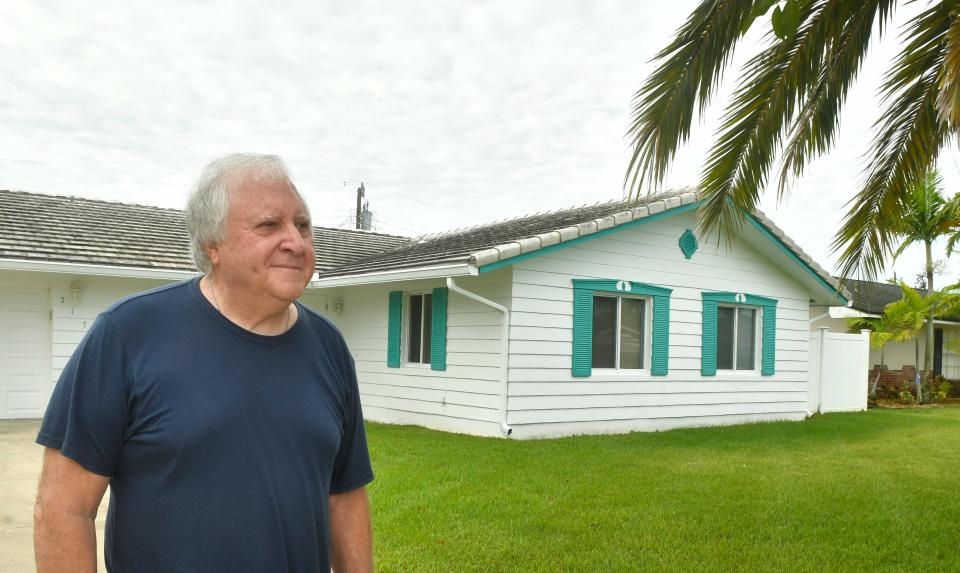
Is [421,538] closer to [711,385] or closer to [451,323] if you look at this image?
[451,323]

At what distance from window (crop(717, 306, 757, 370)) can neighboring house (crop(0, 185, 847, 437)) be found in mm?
34

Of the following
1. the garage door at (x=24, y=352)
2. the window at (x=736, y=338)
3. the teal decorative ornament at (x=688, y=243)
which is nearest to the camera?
the garage door at (x=24, y=352)

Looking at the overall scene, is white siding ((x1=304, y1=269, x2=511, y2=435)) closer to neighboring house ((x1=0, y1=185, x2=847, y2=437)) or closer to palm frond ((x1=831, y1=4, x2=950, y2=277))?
neighboring house ((x1=0, y1=185, x2=847, y2=437))

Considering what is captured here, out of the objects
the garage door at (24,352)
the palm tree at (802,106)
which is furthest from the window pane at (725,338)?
the garage door at (24,352)

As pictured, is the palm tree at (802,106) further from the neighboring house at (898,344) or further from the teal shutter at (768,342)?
the neighboring house at (898,344)

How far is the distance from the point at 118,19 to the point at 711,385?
10.7m

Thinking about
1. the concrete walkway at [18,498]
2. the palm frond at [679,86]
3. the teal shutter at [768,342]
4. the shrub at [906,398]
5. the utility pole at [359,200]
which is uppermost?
the utility pole at [359,200]

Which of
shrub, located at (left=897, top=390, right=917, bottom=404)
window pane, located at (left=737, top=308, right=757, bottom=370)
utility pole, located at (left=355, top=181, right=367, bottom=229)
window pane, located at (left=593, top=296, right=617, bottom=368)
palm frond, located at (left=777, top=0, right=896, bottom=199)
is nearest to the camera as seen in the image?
palm frond, located at (left=777, top=0, right=896, bottom=199)

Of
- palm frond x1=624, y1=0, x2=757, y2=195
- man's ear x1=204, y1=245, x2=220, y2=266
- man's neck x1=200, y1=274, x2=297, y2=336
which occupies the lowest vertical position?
man's neck x1=200, y1=274, x2=297, y2=336

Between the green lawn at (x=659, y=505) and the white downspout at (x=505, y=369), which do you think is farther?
the white downspout at (x=505, y=369)

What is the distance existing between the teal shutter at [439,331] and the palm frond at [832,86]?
6570 mm

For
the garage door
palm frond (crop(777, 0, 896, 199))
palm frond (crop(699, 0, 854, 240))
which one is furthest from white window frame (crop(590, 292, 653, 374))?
the garage door

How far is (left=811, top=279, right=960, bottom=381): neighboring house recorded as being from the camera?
22.4 metres

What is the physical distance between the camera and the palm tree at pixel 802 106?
556 centimetres
